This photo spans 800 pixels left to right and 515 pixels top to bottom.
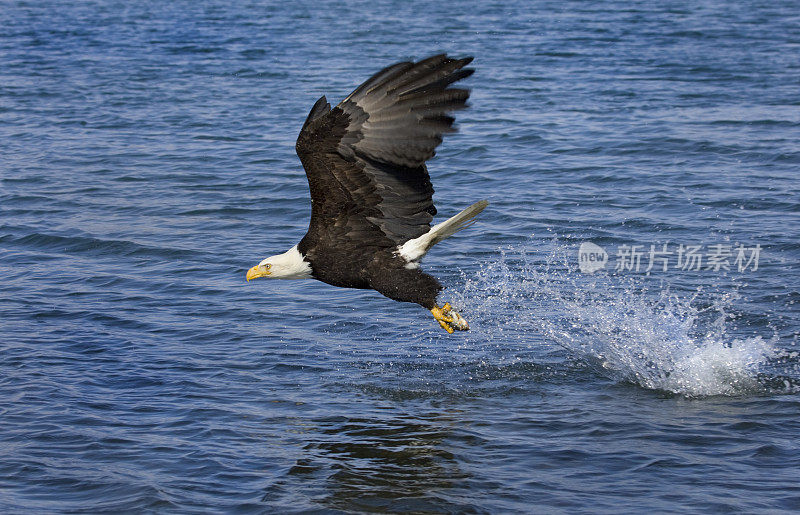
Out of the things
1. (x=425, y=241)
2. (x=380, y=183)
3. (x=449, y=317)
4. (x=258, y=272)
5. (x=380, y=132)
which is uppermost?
(x=380, y=132)

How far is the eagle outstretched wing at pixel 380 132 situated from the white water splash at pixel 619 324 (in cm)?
186

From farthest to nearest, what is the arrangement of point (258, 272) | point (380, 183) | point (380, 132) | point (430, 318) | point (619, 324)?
point (430, 318) → point (619, 324) → point (258, 272) → point (380, 183) → point (380, 132)

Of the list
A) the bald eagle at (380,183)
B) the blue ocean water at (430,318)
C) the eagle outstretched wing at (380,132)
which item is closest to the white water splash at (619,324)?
the blue ocean water at (430,318)

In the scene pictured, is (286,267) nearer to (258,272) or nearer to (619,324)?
(258,272)

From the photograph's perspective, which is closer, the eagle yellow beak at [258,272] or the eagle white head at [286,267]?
the eagle white head at [286,267]

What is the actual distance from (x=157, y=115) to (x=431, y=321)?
9.11m

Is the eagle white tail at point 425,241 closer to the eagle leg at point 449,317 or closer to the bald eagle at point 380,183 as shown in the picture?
the bald eagle at point 380,183

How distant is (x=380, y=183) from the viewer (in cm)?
619

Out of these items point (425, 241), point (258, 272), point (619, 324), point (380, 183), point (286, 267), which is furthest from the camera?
point (619, 324)

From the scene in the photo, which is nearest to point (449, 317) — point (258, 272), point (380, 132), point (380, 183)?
point (380, 183)

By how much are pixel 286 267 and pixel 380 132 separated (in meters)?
1.27

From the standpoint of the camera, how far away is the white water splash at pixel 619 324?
22.0 ft

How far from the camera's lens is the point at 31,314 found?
8.13 metres

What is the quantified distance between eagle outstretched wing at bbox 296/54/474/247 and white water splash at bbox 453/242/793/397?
186 centimetres
